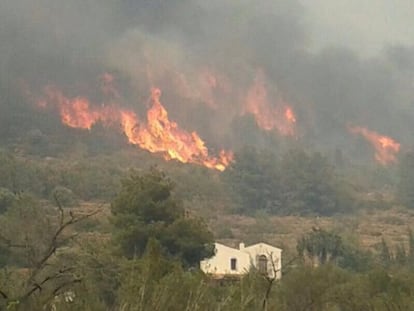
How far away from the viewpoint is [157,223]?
117 feet

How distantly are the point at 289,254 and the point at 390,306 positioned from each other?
37188 mm

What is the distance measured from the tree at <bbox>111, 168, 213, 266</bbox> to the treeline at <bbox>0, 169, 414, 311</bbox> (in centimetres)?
5

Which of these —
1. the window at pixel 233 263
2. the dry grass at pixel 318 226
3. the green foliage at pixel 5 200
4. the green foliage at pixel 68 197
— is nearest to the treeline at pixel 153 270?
the green foliage at pixel 5 200

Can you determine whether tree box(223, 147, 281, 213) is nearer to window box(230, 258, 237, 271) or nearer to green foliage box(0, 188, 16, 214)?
green foliage box(0, 188, 16, 214)

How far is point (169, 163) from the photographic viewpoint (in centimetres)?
11981

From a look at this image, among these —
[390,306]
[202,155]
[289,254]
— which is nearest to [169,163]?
[202,155]

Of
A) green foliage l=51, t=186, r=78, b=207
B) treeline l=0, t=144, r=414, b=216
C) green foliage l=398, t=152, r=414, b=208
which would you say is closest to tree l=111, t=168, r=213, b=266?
green foliage l=51, t=186, r=78, b=207

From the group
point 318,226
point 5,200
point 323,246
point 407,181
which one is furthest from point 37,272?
point 407,181

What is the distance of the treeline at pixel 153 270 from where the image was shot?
10.8 meters

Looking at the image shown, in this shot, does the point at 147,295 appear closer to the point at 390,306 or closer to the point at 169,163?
the point at 390,306

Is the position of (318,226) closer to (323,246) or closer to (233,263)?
(323,246)

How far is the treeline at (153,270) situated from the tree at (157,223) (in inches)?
1.9

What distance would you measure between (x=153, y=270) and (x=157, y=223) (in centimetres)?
2243

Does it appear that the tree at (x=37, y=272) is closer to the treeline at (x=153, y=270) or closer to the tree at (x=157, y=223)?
the treeline at (x=153, y=270)
